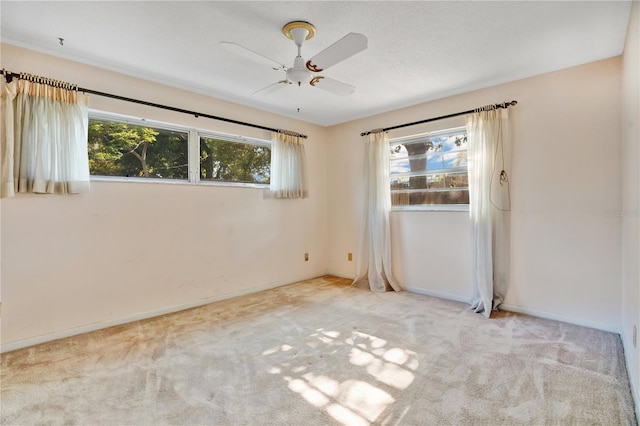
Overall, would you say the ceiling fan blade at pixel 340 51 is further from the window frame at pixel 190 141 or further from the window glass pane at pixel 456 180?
the window glass pane at pixel 456 180

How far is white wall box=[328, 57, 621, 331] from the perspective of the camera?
2.60 meters

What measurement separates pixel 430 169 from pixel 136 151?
3.33m

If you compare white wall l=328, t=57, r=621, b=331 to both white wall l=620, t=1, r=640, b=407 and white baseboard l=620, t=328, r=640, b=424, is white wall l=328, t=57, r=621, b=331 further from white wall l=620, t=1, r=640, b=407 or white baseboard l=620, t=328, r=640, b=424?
white baseboard l=620, t=328, r=640, b=424

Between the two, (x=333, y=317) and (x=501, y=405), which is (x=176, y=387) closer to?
(x=333, y=317)

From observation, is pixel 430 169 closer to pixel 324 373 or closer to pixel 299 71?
pixel 299 71

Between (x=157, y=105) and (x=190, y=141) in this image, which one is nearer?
(x=157, y=105)

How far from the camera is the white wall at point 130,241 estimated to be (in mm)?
2396

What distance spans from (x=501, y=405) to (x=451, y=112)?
117 inches

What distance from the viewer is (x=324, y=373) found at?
6.68 ft

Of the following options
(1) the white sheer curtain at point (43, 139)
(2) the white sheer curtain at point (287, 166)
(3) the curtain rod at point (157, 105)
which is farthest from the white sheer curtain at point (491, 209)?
(1) the white sheer curtain at point (43, 139)

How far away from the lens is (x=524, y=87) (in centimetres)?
300

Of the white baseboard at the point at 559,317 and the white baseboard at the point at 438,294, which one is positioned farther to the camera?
the white baseboard at the point at 438,294

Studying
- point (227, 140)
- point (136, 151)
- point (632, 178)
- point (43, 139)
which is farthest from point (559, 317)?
point (43, 139)

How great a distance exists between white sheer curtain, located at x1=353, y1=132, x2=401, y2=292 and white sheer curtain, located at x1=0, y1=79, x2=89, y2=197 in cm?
312
